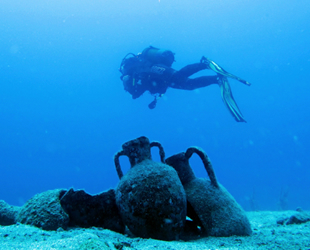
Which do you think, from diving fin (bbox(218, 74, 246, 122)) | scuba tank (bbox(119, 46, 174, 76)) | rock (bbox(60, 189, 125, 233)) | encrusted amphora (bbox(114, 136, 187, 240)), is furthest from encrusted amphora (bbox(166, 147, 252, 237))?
scuba tank (bbox(119, 46, 174, 76))

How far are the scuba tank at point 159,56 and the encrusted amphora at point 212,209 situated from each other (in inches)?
315

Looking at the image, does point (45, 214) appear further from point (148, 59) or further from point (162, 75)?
point (148, 59)

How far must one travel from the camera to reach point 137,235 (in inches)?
87.6

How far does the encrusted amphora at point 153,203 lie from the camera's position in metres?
2.13

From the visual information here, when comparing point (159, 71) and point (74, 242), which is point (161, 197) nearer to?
point (74, 242)

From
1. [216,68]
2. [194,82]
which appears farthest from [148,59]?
[216,68]

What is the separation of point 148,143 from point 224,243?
1455mm

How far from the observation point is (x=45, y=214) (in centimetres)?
234

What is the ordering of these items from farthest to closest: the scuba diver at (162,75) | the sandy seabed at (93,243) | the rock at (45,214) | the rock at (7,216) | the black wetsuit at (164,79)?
the black wetsuit at (164,79) < the scuba diver at (162,75) < the rock at (7,216) < the rock at (45,214) < the sandy seabed at (93,243)

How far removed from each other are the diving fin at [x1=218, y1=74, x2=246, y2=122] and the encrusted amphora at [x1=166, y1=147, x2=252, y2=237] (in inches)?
220

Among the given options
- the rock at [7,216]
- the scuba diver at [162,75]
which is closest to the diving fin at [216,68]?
the scuba diver at [162,75]

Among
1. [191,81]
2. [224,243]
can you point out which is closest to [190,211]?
[224,243]

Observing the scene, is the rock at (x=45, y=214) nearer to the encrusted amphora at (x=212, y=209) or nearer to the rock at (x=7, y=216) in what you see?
the rock at (x=7, y=216)

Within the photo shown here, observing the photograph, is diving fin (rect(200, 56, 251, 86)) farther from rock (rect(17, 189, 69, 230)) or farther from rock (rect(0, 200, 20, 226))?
rock (rect(0, 200, 20, 226))
